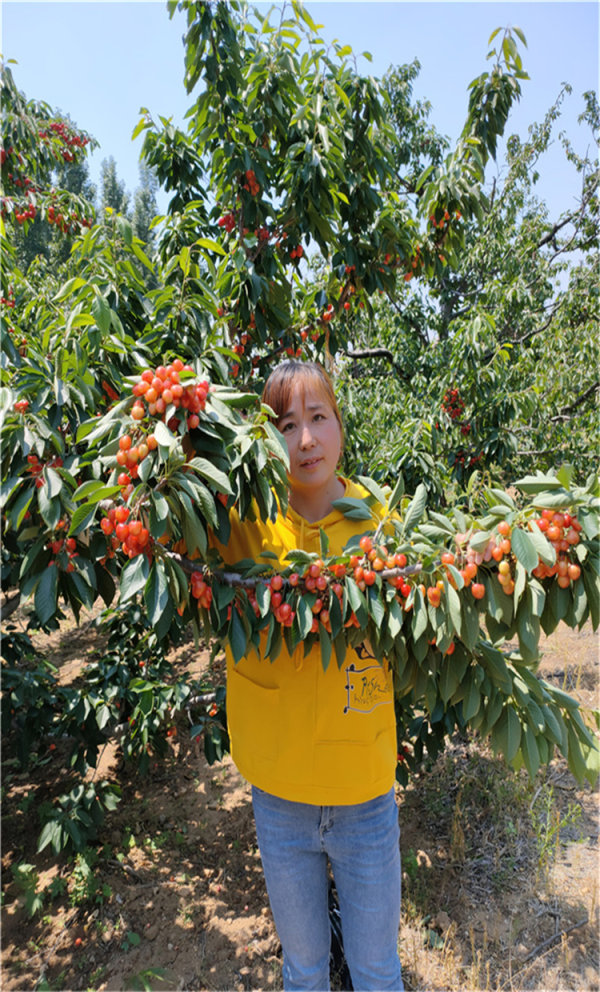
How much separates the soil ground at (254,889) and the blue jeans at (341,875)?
3.19ft

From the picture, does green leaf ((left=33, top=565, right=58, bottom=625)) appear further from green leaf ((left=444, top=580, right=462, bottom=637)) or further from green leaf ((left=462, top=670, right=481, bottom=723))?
green leaf ((left=462, top=670, right=481, bottom=723))

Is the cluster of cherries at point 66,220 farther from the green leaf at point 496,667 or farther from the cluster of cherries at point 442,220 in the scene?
the green leaf at point 496,667

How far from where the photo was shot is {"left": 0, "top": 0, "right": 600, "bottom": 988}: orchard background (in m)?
1.04

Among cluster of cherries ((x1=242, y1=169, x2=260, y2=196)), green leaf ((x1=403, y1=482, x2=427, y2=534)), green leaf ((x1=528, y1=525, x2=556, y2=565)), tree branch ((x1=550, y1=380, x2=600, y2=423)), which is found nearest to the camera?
green leaf ((x1=528, y1=525, x2=556, y2=565))

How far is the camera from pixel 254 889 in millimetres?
2586

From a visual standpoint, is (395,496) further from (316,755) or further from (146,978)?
(146,978)

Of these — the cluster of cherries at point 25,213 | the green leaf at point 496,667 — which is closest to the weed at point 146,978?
the green leaf at point 496,667

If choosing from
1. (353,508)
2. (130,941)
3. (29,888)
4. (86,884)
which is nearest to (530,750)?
(353,508)

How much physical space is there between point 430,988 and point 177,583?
2.09 metres

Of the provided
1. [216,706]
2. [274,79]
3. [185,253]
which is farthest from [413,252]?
[216,706]

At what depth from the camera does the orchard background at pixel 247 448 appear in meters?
1.04

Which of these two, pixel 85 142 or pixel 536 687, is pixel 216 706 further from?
pixel 85 142

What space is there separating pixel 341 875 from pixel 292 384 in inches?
49.9

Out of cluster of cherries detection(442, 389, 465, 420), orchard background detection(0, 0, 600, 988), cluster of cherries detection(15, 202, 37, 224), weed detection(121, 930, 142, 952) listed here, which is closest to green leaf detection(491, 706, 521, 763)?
orchard background detection(0, 0, 600, 988)
